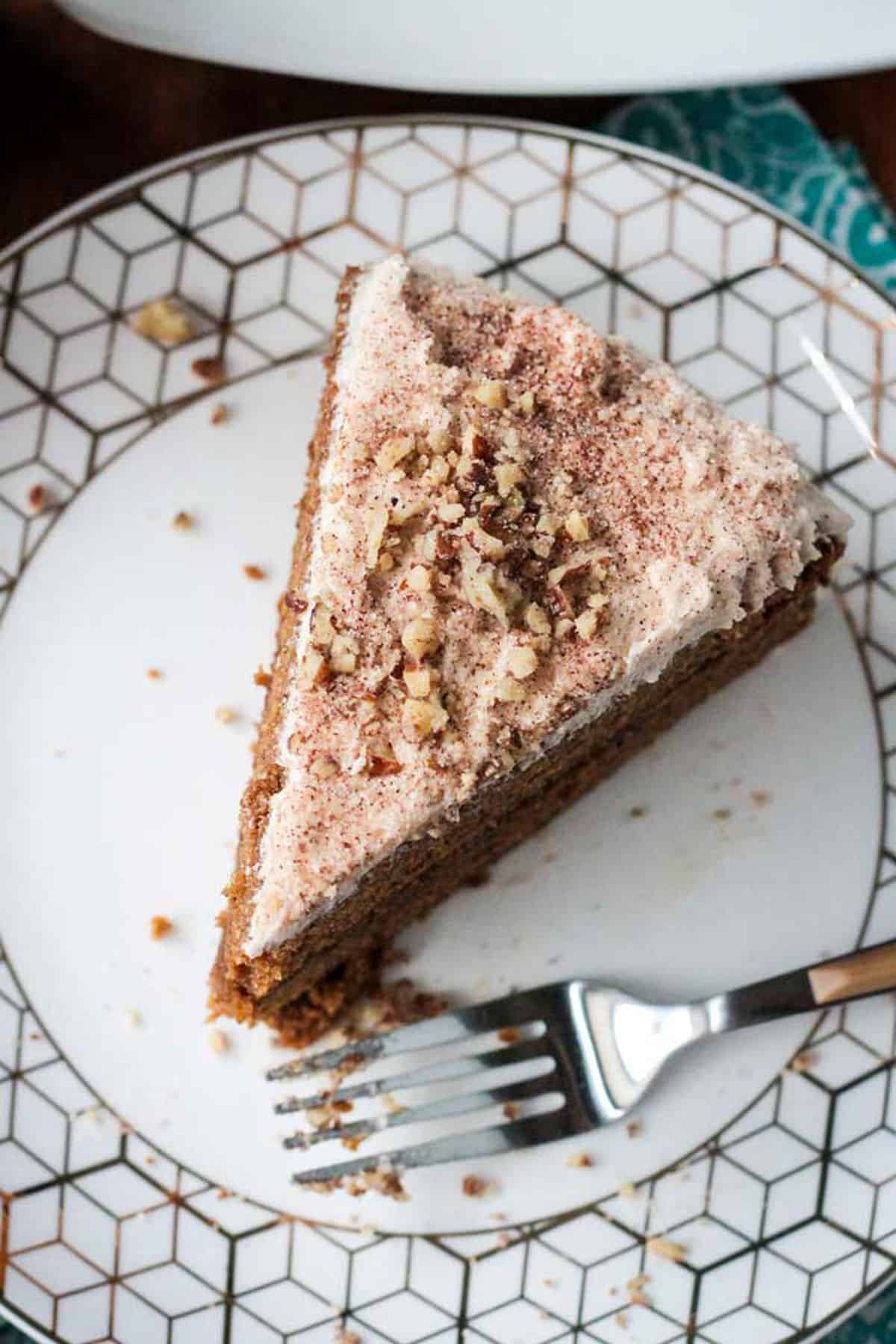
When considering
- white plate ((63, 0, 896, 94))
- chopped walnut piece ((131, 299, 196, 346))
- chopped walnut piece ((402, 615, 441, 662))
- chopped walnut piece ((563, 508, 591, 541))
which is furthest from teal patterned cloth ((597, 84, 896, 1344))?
chopped walnut piece ((402, 615, 441, 662))

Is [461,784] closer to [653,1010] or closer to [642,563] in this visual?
[642,563]

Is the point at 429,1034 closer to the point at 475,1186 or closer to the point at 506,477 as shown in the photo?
the point at 475,1186

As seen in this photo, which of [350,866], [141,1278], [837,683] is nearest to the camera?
[350,866]

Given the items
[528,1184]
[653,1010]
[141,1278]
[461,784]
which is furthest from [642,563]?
[141,1278]

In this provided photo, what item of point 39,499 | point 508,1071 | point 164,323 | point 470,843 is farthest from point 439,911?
point 164,323

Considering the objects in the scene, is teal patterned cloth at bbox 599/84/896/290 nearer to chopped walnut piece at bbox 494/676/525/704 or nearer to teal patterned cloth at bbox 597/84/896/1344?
teal patterned cloth at bbox 597/84/896/1344

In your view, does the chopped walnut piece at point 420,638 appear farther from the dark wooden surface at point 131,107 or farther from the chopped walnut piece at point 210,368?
the dark wooden surface at point 131,107
